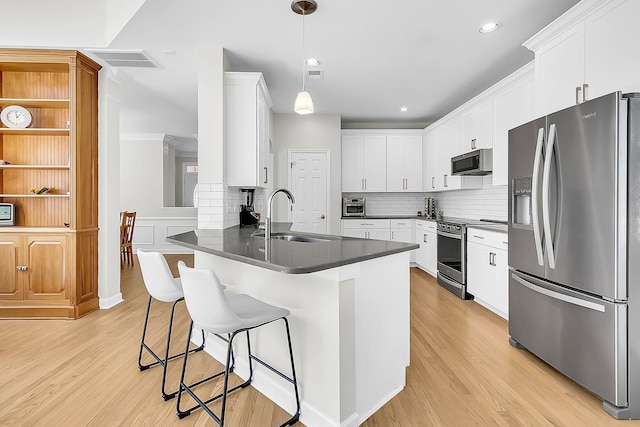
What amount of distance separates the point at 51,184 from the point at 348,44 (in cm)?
352

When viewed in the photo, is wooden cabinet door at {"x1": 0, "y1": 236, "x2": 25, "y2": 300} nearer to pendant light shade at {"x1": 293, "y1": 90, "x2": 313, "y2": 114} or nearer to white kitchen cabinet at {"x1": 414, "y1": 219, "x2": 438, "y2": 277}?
pendant light shade at {"x1": 293, "y1": 90, "x2": 313, "y2": 114}

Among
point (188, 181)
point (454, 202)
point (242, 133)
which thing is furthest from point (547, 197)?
point (188, 181)

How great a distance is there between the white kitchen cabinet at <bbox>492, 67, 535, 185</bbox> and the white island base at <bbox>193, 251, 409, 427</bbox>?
8.25 feet

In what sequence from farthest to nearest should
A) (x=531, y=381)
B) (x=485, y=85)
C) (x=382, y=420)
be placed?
(x=485, y=85) → (x=531, y=381) → (x=382, y=420)

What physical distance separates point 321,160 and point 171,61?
9.38 ft

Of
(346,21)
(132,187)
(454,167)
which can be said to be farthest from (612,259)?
(132,187)

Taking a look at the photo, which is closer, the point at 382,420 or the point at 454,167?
the point at 382,420

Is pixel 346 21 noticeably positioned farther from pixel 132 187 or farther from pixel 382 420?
pixel 132 187

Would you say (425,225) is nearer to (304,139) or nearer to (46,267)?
(304,139)

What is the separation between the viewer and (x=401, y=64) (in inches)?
152

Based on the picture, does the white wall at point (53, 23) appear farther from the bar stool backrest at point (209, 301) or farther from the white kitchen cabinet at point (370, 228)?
the white kitchen cabinet at point (370, 228)

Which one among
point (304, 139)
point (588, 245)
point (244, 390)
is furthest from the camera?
point (304, 139)

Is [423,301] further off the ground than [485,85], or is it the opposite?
[485,85]

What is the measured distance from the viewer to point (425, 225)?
18.3 ft
